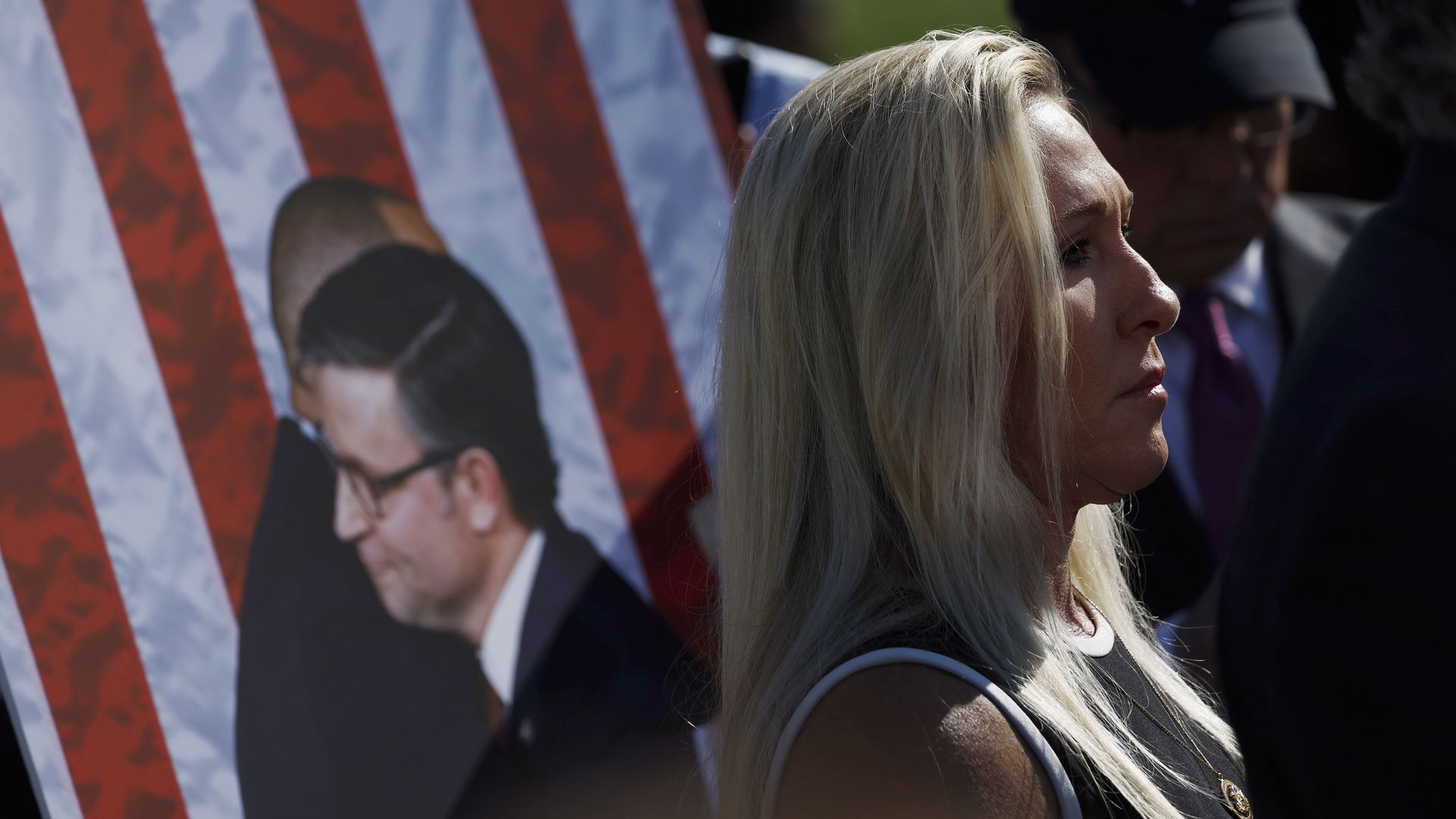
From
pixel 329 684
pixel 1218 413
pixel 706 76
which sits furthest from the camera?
pixel 1218 413

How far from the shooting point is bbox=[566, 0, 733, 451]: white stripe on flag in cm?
222

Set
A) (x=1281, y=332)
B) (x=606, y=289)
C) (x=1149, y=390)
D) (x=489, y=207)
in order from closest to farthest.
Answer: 1. (x=1149, y=390)
2. (x=489, y=207)
3. (x=606, y=289)
4. (x=1281, y=332)

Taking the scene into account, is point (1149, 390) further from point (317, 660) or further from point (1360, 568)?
point (317, 660)

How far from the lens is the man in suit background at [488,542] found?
1.80 meters

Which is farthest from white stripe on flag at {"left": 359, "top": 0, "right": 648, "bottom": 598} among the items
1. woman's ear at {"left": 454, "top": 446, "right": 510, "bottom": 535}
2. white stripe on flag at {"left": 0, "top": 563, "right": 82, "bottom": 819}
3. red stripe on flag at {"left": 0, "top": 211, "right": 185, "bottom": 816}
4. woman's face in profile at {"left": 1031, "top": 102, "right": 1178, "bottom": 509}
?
woman's face in profile at {"left": 1031, "top": 102, "right": 1178, "bottom": 509}

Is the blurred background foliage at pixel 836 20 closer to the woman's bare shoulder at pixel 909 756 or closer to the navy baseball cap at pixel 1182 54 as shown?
the navy baseball cap at pixel 1182 54

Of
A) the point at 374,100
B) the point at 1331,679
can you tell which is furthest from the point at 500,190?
the point at 1331,679

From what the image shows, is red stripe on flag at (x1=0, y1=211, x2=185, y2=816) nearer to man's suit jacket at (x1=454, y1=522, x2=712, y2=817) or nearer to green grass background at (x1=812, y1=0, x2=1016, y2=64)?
man's suit jacket at (x1=454, y1=522, x2=712, y2=817)

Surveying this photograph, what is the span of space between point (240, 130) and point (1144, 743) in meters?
1.33

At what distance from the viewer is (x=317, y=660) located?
171 centimetres

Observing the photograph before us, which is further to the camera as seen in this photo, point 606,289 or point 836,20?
Result: point 836,20

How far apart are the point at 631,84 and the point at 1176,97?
1.01 meters

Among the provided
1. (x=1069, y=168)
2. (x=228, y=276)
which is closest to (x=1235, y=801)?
(x=1069, y=168)

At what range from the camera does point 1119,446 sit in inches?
55.6
